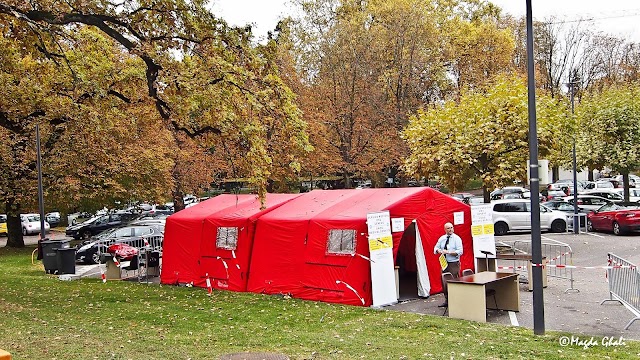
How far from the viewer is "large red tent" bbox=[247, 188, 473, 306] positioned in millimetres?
13453

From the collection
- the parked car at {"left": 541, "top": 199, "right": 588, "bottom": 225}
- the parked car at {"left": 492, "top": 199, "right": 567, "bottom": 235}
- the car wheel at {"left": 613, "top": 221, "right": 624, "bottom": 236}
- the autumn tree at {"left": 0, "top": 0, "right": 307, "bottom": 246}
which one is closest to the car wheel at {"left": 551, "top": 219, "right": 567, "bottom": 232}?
the parked car at {"left": 492, "top": 199, "right": 567, "bottom": 235}

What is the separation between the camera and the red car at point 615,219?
2534 cm

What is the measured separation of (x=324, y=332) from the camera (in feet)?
33.5

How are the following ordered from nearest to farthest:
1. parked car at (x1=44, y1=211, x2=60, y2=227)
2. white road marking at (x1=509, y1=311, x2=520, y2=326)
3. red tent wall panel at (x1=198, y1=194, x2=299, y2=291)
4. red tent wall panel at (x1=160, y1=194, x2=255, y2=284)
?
white road marking at (x1=509, y1=311, x2=520, y2=326) < red tent wall panel at (x1=198, y1=194, x2=299, y2=291) < red tent wall panel at (x1=160, y1=194, x2=255, y2=284) < parked car at (x1=44, y1=211, x2=60, y2=227)

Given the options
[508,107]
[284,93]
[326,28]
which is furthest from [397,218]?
[326,28]

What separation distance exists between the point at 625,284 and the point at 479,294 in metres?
2.49

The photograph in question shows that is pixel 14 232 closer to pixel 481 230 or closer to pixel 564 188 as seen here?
pixel 481 230

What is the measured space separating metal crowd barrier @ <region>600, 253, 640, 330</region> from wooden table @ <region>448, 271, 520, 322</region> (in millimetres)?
1765

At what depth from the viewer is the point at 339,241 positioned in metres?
13.7

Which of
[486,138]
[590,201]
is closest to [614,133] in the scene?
[590,201]

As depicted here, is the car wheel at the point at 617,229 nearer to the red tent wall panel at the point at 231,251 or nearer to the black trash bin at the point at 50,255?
the red tent wall panel at the point at 231,251

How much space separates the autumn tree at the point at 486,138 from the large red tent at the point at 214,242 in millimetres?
7312

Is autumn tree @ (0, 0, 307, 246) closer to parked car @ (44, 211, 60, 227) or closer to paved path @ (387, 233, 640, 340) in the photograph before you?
paved path @ (387, 233, 640, 340)

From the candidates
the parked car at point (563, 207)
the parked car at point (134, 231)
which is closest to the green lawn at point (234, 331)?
the parked car at point (134, 231)
